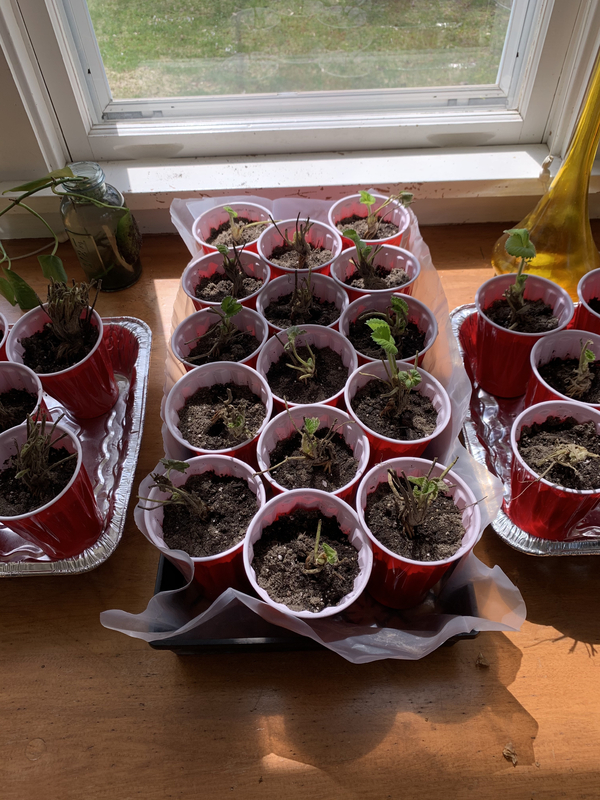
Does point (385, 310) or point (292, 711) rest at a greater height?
point (385, 310)

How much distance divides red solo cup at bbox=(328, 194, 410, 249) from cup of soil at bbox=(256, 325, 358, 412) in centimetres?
31

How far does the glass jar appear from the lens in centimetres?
108

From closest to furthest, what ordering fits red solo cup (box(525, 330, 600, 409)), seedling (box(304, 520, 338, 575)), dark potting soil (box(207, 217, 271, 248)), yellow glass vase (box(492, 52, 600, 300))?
seedling (box(304, 520, 338, 575)) < red solo cup (box(525, 330, 600, 409)) < yellow glass vase (box(492, 52, 600, 300)) < dark potting soil (box(207, 217, 271, 248))

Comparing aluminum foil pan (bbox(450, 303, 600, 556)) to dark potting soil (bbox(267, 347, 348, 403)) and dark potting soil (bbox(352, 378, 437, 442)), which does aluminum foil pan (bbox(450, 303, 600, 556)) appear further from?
dark potting soil (bbox(267, 347, 348, 403))

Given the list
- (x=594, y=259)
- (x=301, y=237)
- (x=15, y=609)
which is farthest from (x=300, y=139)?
(x=15, y=609)

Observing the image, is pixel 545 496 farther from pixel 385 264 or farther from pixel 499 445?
pixel 385 264

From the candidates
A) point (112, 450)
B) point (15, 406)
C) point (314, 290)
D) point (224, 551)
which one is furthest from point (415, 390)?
point (15, 406)

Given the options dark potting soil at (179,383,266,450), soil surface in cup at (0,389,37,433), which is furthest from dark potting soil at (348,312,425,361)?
soil surface in cup at (0,389,37,433)

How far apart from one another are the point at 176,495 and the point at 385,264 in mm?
651

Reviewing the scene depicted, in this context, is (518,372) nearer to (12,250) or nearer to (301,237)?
(301,237)

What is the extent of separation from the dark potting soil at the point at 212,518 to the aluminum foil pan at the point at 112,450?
0.47ft

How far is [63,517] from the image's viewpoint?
804 millimetres

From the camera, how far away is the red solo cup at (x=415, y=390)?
86cm

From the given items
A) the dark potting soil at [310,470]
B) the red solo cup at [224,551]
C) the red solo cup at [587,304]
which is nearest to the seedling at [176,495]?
the red solo cup at [224,551]
